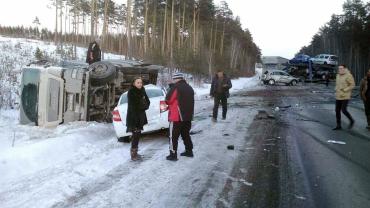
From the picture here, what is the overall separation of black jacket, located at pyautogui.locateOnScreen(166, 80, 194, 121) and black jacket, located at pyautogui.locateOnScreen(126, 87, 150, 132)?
1.85 feet

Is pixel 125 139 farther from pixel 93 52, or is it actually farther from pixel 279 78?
pixel 279 78

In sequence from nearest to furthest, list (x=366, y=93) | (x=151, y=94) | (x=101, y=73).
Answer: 1. (x=151, y=94)
2. (x=366, y=93)
3. (x=101, y=73)

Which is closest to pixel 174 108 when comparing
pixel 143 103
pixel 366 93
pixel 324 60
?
pixel 143 103

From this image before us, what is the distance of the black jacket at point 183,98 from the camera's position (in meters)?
8.80

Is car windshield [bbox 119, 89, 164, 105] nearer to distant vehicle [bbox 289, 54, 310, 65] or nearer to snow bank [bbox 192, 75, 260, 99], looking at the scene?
snow bank [bbox 192, 75, 260, 99]

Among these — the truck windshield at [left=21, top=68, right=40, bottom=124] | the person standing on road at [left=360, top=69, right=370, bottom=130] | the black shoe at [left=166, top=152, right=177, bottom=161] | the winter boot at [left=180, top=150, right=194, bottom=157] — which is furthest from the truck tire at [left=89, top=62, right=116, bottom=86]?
the person standing on road at [left=360, top=69, right=370, bottom=130]

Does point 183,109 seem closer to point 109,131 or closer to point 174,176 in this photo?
point 174,176

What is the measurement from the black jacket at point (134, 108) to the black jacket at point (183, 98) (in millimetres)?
564

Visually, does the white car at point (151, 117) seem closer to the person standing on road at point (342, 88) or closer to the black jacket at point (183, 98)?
the black jacket at point (183, 98)

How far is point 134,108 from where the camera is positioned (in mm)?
8930

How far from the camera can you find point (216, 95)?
15211 mm

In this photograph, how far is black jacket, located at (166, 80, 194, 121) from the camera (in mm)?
8805

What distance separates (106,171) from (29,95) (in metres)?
6.45

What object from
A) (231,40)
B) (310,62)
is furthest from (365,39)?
(231,40)
